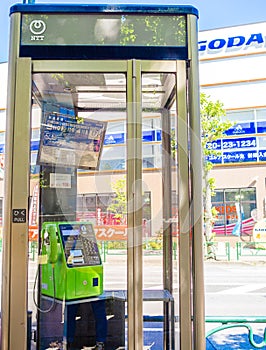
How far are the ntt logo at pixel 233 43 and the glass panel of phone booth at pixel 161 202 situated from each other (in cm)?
1497

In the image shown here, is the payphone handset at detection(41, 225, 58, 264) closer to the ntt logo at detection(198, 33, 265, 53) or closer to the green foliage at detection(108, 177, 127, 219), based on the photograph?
the green foliage at detection(108, 177, 127, 219)

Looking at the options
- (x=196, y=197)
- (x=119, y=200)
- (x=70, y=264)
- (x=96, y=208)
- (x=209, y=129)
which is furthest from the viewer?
(x=209, y=129)

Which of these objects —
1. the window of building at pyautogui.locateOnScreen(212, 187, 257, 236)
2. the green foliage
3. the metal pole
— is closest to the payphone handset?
the green foliage

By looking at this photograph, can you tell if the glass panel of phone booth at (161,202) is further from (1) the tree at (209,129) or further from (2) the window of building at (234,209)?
(2) the window of building at (234,209)

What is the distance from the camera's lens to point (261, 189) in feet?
57.2

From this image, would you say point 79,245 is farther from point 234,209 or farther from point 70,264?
point 234,209

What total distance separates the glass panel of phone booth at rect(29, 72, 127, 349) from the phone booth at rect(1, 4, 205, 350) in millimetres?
11

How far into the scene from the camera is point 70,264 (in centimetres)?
335

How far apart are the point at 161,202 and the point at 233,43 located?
15.7 meters

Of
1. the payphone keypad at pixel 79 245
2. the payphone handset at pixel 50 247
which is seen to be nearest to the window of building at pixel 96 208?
the payphone keypad at pixel 79 245

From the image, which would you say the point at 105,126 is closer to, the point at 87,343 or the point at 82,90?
the point at 82,90

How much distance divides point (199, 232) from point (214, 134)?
40.0 feet

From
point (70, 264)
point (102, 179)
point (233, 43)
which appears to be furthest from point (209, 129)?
point (70, 264)

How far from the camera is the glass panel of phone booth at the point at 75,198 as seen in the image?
3.25 meters
